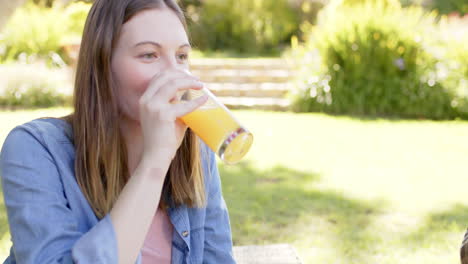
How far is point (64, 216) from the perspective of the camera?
1348 millimetres

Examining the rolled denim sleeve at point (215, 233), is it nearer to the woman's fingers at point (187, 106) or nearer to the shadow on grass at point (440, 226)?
the woman's fingers at point (187, 106)

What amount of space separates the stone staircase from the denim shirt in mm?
7276

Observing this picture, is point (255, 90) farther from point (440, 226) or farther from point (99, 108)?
point (99, 108)

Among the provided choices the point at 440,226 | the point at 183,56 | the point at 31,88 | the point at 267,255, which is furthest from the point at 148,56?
the point at 31,88

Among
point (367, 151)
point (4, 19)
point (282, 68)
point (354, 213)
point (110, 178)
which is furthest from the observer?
point (282, 68)

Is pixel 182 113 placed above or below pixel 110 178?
above

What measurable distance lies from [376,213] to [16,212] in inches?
135

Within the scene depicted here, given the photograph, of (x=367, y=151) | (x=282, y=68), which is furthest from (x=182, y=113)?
(x=282, y=68)

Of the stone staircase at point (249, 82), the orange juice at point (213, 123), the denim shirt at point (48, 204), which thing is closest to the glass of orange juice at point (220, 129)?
the orange juice at point (213, 123)

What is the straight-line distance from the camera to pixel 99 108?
1526mm

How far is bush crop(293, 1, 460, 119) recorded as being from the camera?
28.8ft

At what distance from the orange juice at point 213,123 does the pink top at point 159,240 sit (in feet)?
1.39

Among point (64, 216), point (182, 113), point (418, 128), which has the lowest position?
point (418, 128)

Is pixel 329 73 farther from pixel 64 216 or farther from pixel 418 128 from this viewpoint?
pixel 64 216
